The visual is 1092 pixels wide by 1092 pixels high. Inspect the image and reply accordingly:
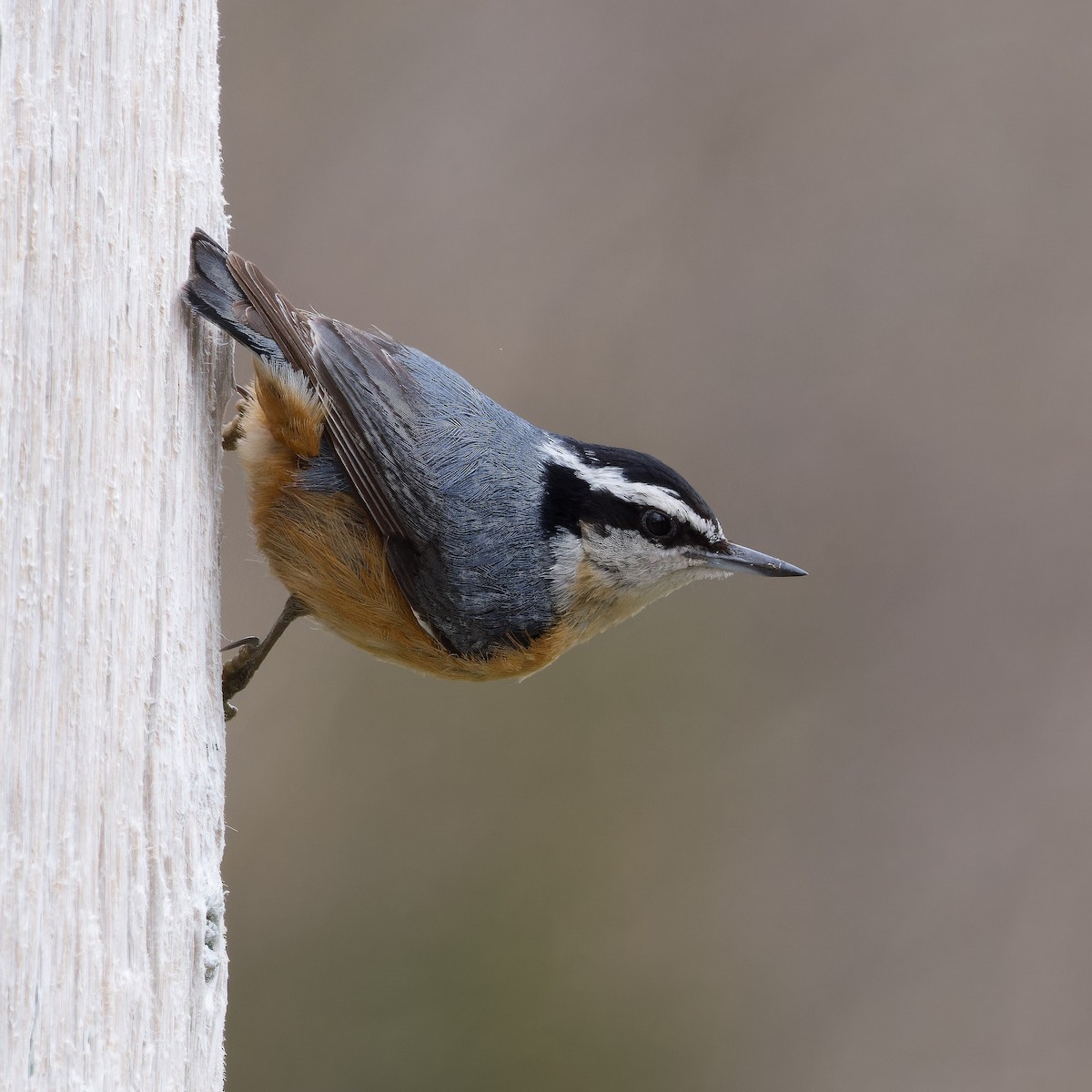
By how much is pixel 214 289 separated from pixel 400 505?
27.2 inches

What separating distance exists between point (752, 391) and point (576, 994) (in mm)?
1983

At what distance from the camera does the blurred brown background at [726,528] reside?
13.3 feet

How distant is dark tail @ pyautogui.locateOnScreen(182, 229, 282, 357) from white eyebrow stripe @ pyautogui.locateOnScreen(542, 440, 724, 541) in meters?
1.04

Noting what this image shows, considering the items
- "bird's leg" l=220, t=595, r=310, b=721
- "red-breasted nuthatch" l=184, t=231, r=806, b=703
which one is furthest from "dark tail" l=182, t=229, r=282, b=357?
"bird's leg" l=220, t=595, r=310, b=721

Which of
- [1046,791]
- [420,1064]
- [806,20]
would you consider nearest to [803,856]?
[1046,791]

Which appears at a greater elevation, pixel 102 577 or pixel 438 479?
pixel 438 479

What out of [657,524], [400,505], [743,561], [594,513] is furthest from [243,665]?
[743,561]

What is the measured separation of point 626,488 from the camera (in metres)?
3.05

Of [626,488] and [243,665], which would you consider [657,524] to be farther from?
[243,665]

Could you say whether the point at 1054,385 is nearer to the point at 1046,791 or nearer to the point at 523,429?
the point at 1046,791

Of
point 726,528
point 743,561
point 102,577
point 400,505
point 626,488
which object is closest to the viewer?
point 102,577

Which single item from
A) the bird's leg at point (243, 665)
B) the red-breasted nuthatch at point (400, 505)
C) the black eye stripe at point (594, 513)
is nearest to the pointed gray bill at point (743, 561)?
the black eye stripe at point (594, 513)

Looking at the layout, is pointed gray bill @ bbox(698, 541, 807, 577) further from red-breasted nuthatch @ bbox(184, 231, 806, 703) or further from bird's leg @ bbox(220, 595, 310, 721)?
bird's leg @ bbox(220, 595, 310, 721)

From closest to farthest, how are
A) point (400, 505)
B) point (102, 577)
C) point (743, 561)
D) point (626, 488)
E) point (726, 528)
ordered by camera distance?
point (102, 577), point (400, 505), point (626, 488), point (743, 561), point (726, 528)
